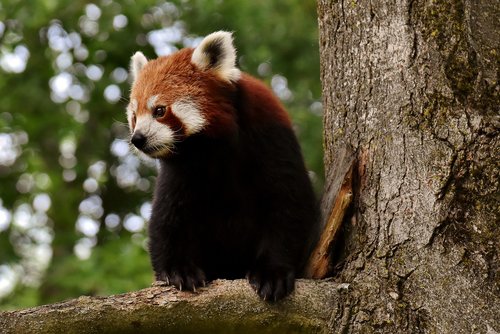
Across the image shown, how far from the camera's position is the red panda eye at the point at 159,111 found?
3.68m

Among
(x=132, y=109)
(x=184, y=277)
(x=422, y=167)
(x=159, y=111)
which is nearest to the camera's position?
(x=422, y=167)

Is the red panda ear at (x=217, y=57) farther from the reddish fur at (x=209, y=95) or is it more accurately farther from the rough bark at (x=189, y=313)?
the rough bark at (x=189, y=313)

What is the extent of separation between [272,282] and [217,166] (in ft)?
3.10

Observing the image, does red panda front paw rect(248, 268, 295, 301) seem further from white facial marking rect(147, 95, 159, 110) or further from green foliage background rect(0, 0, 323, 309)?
green foliage background rect(0, 0, 323, 309)

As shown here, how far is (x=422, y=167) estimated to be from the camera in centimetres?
299

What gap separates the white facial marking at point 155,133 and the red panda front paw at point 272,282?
2.82ft

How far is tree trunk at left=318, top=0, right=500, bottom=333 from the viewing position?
284 cm

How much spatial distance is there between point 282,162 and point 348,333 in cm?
112

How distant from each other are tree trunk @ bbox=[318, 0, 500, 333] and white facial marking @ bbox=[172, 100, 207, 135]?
2.67 ft

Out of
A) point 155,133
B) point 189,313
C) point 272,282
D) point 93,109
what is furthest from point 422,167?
point 93,109

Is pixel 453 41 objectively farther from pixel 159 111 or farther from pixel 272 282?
pixel 159 111

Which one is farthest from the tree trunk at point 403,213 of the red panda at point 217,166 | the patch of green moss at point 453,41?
the red panda at point 217,166

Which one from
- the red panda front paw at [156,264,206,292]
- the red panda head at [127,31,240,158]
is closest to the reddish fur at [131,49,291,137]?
the red panda head at [127,31,240,158]

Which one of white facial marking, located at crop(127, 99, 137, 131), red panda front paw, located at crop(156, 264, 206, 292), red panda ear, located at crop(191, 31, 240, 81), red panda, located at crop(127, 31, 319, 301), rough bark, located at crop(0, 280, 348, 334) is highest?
red panda ear, located at crop(191, 31, 240, 81)
